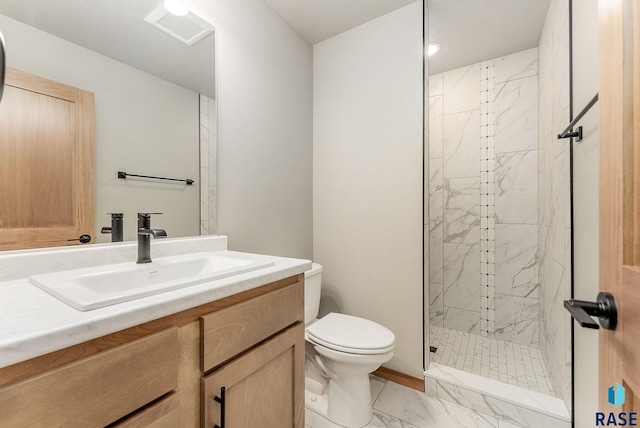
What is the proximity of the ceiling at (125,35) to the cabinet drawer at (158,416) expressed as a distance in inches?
44.3


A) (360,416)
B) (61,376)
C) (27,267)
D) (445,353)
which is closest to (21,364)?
(61,376)

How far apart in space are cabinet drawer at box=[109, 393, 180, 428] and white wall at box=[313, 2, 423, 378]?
141 cm

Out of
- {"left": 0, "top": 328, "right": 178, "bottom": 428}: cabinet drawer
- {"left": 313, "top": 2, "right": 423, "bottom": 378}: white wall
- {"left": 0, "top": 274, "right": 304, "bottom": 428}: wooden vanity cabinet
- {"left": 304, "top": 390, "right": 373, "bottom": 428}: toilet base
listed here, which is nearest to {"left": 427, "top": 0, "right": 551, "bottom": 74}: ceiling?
{"left": 313, "top": 2, "right": 423, "bottom": 378}: white wall

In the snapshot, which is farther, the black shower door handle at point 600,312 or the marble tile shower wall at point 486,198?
the marble tile shower wall at point 486,198

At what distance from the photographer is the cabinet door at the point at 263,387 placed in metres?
0.72

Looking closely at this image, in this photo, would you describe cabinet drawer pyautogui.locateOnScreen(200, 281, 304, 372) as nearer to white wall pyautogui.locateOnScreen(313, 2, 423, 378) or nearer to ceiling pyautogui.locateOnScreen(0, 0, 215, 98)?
white wall pyautogui.locateOnScreen(313, 2, 423, 378)

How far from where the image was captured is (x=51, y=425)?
17.8 inches

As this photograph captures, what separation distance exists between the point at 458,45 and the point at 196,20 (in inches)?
72.8

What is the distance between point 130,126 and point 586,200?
184 cm

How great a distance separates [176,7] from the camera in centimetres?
123

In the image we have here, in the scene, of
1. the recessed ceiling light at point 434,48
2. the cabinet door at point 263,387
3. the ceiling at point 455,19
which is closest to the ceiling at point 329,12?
the ceiling at point 455,19

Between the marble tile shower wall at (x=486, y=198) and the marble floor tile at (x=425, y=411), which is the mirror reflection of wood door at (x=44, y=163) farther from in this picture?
the marble tile shower wall at (x=486, y=198)

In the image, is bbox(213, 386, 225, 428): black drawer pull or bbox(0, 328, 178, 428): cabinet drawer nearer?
bbox(0, 328, 178, 428): cabinet drawer

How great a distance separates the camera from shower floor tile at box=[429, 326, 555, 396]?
1.66 meters
